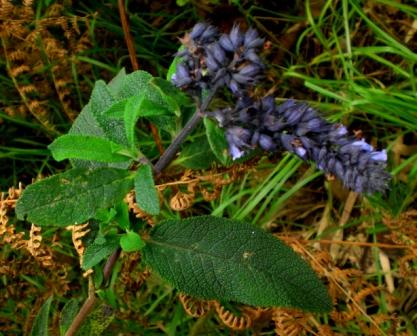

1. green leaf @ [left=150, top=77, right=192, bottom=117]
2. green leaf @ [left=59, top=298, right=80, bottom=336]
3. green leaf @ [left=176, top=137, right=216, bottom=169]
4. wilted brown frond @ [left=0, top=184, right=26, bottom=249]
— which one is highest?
green leaf @ [left=150, top=77, right=192, bottom=117]

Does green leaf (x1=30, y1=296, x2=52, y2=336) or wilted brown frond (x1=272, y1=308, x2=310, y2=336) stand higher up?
green leaf (x1=30, y1=296, x2=52, y2=336)

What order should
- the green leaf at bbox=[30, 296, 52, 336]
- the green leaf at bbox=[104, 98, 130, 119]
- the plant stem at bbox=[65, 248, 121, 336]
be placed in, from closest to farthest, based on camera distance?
the green leaf at bbox=[104, 98, 130, 119] < the plant stem at bbox=[65, 248, 121, 336] < the green leaf at bbox=[30, 296, 52, 336]

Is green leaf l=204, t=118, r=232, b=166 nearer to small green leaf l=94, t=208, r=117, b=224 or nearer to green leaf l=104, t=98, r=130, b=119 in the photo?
green leaf l=104, t=98, r=130, b=119

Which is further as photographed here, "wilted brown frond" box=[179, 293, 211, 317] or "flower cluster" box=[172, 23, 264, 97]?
"wilted brown frond" box=[179, 293, 211, 317]

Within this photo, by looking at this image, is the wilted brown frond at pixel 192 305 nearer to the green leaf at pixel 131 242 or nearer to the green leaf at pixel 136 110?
the green leaf at pixel 131 242

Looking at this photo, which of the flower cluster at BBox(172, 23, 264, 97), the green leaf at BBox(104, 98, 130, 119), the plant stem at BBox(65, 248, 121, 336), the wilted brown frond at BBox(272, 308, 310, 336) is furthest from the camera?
the wilted brown frond at BBox(272, 308, 310, 336)

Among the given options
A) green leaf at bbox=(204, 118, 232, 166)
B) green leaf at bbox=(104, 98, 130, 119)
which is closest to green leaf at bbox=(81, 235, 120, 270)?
green leaf at bbox=(104, 98, 130, 119)

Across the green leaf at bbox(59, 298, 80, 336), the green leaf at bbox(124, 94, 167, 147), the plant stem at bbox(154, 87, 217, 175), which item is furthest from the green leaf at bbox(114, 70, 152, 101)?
the green leaf at bbox(59, 298, 80, 336)
